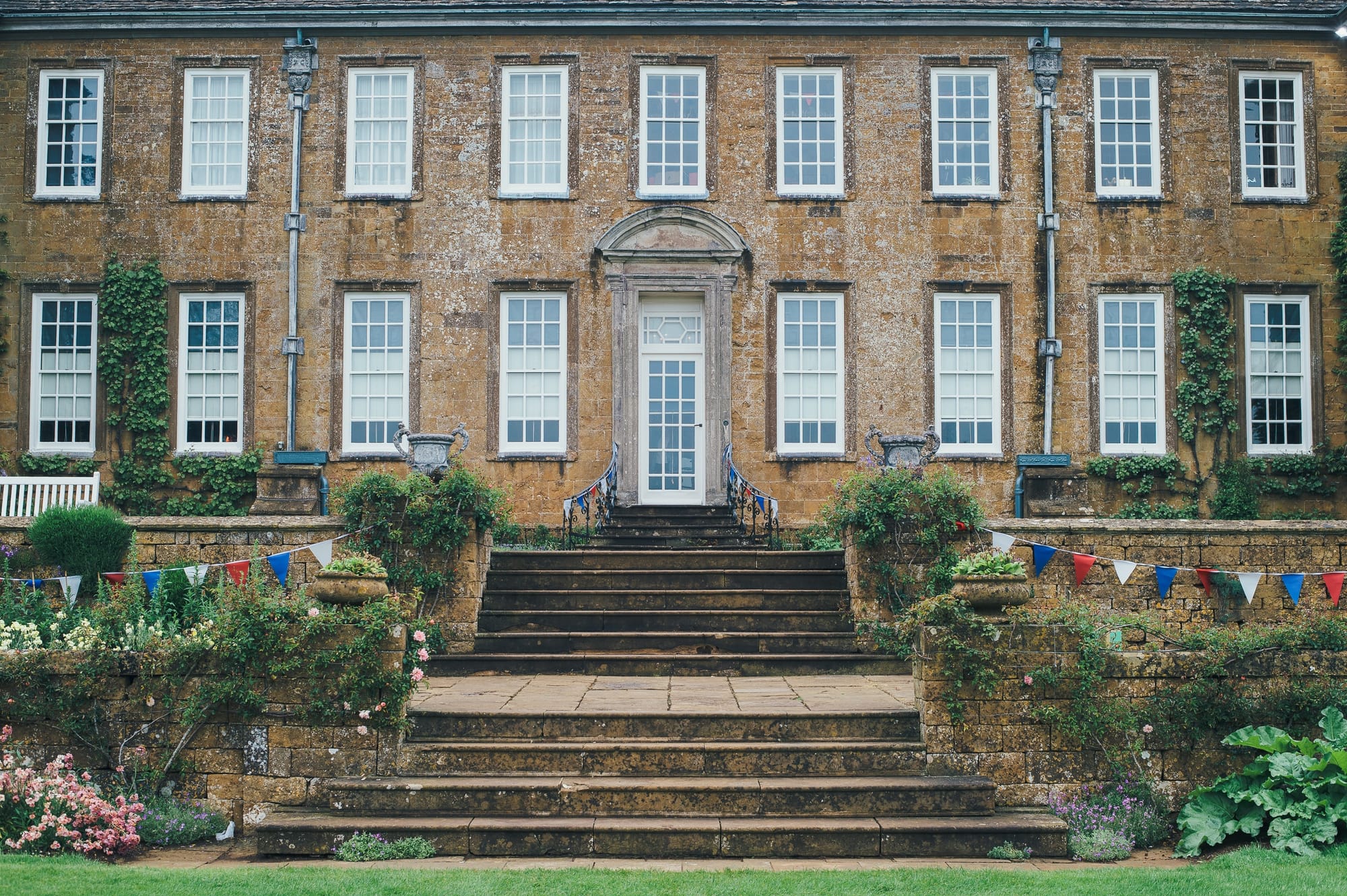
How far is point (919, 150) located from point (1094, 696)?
33.2 feet

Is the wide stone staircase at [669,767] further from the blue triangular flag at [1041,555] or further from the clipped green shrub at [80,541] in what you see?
the clipped green shrub at [80,541]

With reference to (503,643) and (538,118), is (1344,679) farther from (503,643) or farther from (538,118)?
(538,118)

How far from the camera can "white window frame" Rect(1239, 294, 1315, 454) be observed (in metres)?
16.3

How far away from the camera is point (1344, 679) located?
26.9ft

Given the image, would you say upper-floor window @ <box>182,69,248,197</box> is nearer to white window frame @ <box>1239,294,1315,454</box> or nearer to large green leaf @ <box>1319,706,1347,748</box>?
white window frame @ <box>1239,294,1315,454</box>

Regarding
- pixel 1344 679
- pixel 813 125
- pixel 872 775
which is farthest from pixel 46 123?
pixel 1344 679

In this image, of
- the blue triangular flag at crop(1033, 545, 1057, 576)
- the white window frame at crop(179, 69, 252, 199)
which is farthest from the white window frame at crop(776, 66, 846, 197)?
the white window frame at crop(179, 69, 252, 199)

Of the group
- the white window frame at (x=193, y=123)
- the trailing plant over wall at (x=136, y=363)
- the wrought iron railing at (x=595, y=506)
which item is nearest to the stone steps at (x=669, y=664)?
the wrought iron railing at (x=595, y=506)

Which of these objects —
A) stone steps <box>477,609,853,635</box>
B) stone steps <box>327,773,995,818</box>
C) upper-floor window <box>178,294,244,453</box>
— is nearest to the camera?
stone steps <box>327,773,995,818</box>

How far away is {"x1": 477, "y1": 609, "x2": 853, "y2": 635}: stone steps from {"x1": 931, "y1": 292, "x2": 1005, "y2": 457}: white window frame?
538 centimetres

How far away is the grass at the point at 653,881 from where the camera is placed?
6.39 metres

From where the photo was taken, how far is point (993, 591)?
823 centimetres

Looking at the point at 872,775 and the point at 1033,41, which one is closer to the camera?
the point at 872,775

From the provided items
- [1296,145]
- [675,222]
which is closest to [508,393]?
[675,222]
